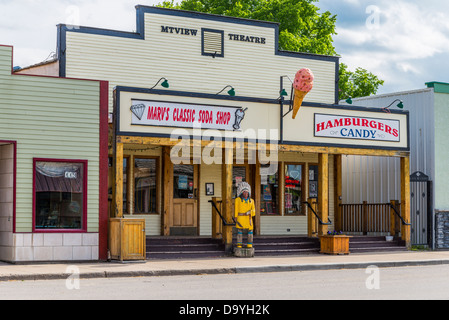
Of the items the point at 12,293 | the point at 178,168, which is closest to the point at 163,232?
the point at 178,168

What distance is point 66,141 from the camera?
1805cm

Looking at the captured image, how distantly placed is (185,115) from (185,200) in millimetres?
4445

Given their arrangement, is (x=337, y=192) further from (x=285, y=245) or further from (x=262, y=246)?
(x=262, y=246)

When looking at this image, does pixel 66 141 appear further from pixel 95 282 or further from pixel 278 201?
pixel 278 201

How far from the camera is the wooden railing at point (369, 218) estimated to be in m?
23.7

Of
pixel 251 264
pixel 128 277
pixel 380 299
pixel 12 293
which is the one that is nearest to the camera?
pixel 380 299

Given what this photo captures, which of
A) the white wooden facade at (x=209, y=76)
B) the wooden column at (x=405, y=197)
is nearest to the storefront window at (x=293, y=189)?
the white wooden facade at (x=209, y=76)

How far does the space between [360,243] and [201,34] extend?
826cm

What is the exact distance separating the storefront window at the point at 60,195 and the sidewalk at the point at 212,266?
1.21m

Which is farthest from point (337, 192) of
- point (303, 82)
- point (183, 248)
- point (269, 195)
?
point (183, 248)

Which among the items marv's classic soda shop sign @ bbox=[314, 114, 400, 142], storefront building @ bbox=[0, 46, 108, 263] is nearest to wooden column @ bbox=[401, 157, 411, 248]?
marv's classic soda shop sign @ bbox=[314, 114, 400, 142]

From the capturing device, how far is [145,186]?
22688 mm

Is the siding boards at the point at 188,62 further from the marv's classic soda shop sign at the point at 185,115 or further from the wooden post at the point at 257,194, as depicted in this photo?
the marv's classic soda shop sign at the point at 185,115

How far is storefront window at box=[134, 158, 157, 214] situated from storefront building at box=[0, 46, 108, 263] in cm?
415
